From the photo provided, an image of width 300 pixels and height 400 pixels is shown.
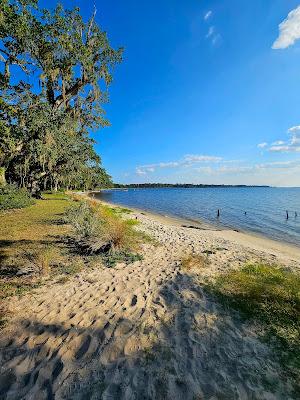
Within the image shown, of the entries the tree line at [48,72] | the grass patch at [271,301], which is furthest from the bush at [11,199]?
the grass patch at [271,301]

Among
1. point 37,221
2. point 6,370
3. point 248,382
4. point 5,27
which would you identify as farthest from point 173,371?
point 5,27

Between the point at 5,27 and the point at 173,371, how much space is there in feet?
51.8

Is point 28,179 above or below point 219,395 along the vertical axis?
above

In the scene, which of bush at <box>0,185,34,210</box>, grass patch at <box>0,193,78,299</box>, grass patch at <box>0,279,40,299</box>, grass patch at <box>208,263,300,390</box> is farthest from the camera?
bush at <box>0,185,34,210</box>

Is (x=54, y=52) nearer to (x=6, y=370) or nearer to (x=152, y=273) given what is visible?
(x=152, y=273)

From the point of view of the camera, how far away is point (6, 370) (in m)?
3.92

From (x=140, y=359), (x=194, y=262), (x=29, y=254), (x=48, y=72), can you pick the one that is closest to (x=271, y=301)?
(x=194, y=262)

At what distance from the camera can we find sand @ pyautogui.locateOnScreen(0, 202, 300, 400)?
361 cm

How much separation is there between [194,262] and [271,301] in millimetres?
3576

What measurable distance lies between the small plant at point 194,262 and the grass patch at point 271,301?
1.22 m

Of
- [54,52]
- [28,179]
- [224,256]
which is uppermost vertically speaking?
[54,52]

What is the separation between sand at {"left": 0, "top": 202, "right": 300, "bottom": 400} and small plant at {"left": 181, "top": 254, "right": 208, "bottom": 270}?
1913 millimetres

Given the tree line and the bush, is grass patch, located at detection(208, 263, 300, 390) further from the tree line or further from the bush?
the bush

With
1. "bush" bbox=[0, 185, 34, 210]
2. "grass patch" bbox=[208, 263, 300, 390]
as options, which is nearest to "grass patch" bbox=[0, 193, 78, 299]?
"grass patch" bbox=[208, 263, 300, 390]
